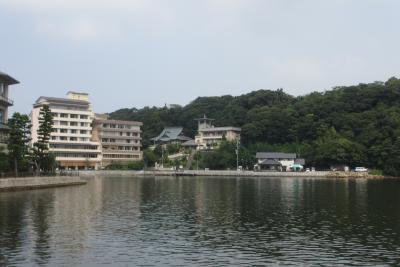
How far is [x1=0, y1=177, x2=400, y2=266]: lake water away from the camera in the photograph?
22.0 metres

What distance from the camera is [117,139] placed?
144 metres

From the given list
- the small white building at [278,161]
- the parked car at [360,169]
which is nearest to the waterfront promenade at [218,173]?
the parked car at [360,169]

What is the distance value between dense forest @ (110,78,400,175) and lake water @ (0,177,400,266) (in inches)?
2897

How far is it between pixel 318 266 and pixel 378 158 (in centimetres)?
10127

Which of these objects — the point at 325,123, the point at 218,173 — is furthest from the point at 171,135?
the point at 325,123

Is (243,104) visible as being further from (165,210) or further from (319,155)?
(165,210)

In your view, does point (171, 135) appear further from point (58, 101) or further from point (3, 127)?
point (3, 127)

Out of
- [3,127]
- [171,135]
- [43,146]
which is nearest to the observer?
[3,127]

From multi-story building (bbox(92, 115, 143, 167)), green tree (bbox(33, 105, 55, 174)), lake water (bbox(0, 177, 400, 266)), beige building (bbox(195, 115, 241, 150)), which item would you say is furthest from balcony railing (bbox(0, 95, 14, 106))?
beige building (bbox(195, 115, 241, 150))

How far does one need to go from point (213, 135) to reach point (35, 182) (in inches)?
3430

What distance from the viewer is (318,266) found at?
20.7m

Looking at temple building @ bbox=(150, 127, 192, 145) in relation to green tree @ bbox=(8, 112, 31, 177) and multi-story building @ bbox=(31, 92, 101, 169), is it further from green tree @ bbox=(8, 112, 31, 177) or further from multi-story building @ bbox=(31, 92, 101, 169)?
green tree @ bbox=(8, 112, 31, 177)

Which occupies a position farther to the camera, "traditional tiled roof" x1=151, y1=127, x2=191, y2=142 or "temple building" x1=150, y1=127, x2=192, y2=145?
"traditional tiled roof" x1=151, y1=127, x2=191, y2=142

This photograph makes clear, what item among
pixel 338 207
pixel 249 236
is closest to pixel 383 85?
pixel 338 207
